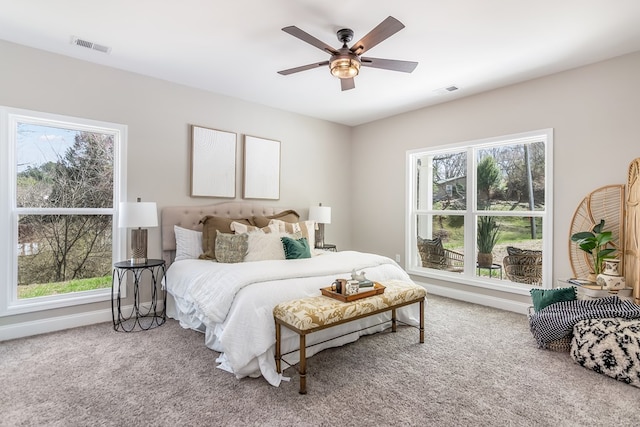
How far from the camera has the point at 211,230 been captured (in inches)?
147

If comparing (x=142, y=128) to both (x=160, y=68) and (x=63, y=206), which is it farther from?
(x=63, y=206)

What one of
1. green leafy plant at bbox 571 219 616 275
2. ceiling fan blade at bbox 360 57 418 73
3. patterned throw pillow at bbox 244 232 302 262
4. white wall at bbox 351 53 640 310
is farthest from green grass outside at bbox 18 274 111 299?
green leafy plant at bbox 571 219 616 275

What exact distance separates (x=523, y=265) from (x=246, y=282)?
11.3 feet

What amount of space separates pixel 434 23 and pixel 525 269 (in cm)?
306

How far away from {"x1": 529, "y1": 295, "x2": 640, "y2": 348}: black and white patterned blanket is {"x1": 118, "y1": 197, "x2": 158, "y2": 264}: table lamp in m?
3.77

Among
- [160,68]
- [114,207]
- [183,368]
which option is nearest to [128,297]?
[114,207]

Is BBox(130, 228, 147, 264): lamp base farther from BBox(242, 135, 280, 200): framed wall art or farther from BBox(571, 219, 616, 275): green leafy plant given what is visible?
BBox(571, 219, 616, 275): green leafy plant

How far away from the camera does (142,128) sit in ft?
12.0

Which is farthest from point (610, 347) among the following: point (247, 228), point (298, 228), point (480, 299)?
point (247, 228)

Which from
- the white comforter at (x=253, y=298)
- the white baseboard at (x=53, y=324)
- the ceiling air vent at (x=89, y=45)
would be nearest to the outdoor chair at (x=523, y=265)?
the white comforter at (x=253, y=298)

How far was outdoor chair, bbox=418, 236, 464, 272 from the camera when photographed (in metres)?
4.58

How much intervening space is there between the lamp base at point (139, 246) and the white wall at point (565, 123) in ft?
11.7

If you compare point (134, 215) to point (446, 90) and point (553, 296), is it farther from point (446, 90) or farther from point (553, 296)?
point (553, 296)

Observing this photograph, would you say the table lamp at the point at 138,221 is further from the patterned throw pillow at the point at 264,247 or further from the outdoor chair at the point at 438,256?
the outdoor chair at the point at 438,256
